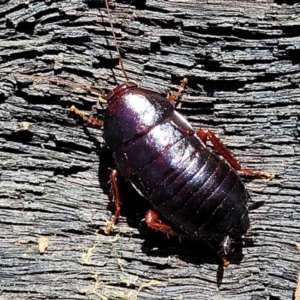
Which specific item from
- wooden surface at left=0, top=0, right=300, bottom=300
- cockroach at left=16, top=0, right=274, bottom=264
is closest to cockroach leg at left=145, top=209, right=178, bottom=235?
cockroach at left=16, top=0, right=274, bottom=264

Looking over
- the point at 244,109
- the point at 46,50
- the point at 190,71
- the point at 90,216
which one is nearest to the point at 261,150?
the point at 244,109

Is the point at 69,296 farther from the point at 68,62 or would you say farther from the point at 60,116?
the point at 68,62

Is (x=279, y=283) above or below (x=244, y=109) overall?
below

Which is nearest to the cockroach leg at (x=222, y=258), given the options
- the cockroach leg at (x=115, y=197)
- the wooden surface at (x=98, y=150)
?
the wooden surface at (x=98, y=150)

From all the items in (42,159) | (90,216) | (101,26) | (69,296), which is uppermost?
(101,26)

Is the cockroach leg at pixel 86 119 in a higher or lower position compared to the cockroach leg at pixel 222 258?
higher

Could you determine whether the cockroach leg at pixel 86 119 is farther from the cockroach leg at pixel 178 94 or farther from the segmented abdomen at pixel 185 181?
the cockroach leg at pixel 178 94

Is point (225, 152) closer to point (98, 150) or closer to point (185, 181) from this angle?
point (185, 181)
